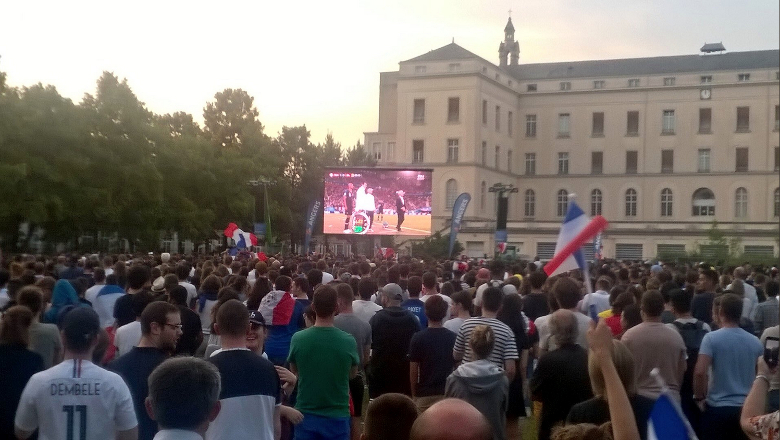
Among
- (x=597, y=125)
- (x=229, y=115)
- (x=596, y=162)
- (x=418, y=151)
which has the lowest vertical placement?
(x=596, y=162)

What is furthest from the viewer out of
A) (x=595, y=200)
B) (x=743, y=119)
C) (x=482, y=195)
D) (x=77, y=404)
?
(x=595, y=200)

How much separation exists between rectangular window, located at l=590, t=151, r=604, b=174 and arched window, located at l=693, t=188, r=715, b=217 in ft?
26.4

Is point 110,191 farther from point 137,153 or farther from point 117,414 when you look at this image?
point 117,414

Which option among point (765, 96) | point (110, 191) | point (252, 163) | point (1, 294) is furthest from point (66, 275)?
point (765, 96)

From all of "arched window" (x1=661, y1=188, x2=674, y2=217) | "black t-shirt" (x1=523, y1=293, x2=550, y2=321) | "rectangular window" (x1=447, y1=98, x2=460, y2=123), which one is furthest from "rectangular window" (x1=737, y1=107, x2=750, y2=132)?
"black t-shirt" (x1=523, y1=293, x2=550, y2=321)

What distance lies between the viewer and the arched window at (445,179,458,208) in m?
74.8

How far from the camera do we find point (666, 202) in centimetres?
7831

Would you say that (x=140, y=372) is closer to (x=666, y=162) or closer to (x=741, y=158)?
(x=741, y=158)

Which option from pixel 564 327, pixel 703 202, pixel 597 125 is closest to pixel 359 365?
pixel 564 327

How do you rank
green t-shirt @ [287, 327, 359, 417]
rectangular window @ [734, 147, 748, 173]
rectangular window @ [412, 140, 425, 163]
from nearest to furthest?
1. green t-shirt @ [287, 327, 359, 417]
2. rectangular window @ [412, 140, 425, 163]
3. rectangular window @ [734, 147, 748, 173]

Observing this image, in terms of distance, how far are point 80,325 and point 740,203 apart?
252 feet

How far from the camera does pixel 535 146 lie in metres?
82.4

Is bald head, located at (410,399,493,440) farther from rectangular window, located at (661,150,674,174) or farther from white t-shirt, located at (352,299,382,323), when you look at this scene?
rectangular window, located at (661,150,674,174)

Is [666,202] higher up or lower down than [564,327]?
higher up
